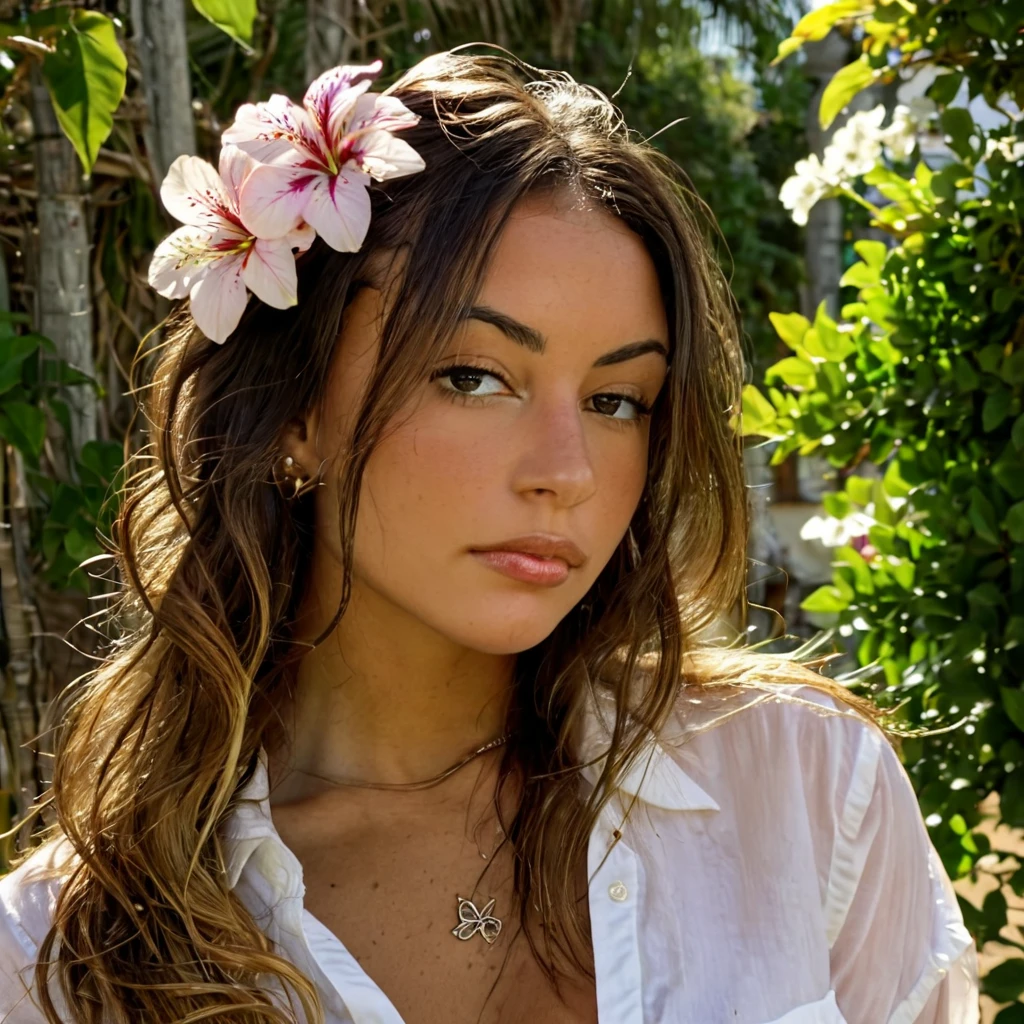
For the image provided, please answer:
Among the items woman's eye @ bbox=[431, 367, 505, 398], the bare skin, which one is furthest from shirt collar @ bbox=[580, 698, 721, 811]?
woman's eye @ bbox=[431, 367, 505, 398]

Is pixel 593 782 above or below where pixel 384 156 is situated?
below

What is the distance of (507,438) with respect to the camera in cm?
148

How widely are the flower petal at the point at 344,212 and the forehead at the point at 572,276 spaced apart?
145 mm

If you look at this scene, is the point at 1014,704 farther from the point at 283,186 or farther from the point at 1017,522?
the point at 283,186

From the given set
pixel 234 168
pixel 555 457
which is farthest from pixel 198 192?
pixel 555 457

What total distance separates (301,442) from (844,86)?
100 cm

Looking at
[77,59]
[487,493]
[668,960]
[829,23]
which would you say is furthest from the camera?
[829,23]

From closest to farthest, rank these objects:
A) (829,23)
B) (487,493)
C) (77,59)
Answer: (487,493)
(77,59)
(829,23)

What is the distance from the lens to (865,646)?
6.60 ft

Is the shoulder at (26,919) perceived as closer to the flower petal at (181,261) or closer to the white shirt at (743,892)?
the white shirt at (743,892)

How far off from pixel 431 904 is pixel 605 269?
781 mm

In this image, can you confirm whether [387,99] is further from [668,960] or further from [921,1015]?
[921,1015]

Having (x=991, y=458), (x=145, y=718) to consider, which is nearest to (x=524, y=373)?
(x=145, y=718)

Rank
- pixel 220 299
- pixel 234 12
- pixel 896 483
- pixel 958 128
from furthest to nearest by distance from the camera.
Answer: pixel 896 483 < pixel 958 128 < pixel 234 12 < pixel 220 299
